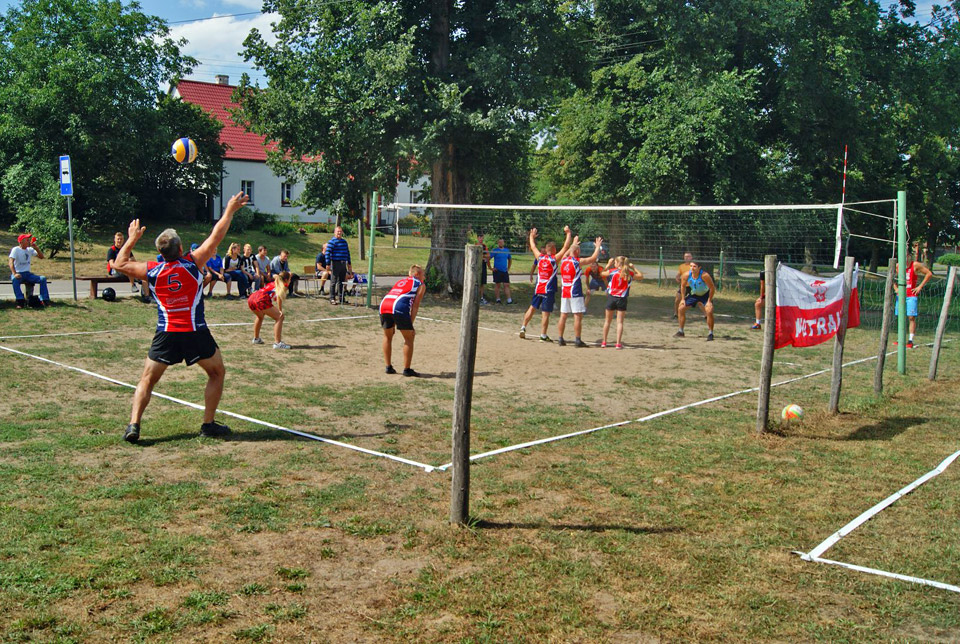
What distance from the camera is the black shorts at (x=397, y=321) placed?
1055 centimetres

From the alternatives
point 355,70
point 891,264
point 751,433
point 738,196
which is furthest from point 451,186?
point 751,433

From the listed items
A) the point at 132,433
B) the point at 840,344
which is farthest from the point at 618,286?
the point at 132,433

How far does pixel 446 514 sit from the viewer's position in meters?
5.55

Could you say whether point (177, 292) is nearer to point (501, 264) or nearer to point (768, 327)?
point (768, 327)

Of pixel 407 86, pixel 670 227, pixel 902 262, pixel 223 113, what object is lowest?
pixel 902 262

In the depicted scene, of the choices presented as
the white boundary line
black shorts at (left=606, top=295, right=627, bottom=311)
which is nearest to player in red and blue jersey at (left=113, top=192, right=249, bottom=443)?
the white boundary line

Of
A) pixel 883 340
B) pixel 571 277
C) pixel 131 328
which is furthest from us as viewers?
pixel 571 277

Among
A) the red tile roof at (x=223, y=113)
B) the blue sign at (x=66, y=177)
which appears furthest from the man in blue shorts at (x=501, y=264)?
the red tile roof at (x=223, y=113)

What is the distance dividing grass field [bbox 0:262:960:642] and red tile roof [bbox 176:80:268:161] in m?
35.6

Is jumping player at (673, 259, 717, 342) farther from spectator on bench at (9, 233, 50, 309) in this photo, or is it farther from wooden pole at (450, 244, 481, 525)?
spectator on bench at (9, 233, 50, 309)

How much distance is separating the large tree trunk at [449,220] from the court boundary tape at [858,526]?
15192 mm

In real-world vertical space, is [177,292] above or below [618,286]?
above

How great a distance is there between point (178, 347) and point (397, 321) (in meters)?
3.90

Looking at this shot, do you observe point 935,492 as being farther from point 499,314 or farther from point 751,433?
point 499,314
